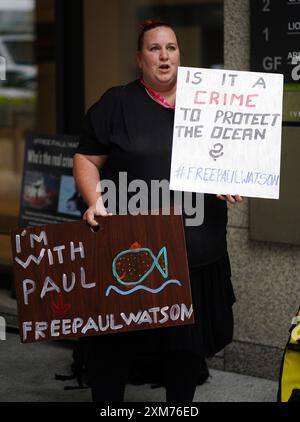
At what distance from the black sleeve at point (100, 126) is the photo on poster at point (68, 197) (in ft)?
6.23

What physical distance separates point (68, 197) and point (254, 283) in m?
1.43

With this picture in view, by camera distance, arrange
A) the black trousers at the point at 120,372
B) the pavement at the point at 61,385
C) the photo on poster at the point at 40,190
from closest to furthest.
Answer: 1. the black trousers at the point at 120,372
2. the pavement at the point at 61,385
3. the photo on poster at the point at 40,190

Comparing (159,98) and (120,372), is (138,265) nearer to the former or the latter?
(120,372)

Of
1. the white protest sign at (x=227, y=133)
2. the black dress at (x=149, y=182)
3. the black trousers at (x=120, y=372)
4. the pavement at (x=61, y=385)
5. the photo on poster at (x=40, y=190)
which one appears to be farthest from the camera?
the photo on poster at (x=40, y=190)

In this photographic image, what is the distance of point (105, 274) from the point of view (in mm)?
3916

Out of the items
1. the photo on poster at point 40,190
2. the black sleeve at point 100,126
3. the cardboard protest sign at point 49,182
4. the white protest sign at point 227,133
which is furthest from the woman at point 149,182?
the photo on poster at point 40,190

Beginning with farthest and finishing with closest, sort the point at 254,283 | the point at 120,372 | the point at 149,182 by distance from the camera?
the point at 254,283 < the point at 120,372 < the point at 149,182

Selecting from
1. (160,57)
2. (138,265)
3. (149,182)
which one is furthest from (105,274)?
(160,57)

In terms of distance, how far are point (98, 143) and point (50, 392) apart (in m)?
1.76

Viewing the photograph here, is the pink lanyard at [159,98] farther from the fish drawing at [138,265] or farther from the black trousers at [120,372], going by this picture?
the black trousers at [120,372]

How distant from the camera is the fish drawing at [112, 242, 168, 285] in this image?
12.8ft

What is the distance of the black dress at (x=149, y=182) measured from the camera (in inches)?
155

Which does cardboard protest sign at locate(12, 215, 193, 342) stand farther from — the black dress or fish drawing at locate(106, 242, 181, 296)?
the black dress
